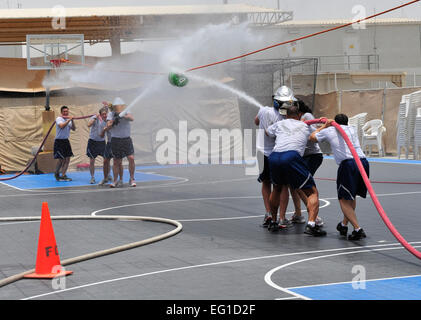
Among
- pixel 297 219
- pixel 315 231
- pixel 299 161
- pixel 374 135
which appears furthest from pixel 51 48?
pixel 315 231

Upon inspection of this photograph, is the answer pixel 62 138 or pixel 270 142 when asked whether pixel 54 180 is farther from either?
pixel 270 142

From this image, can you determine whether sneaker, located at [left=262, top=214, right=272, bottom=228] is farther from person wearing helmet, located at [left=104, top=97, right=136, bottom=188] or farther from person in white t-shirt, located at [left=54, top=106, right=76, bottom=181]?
person in white t-shirt, located at [left=54, top=106, right=76, bottom=181]

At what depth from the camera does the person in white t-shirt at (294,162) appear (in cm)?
916

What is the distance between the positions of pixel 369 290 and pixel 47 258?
10.3 ft

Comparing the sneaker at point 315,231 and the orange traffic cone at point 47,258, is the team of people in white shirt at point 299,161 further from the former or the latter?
the orange traffic cone at point 47,258

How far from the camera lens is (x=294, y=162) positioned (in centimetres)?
920

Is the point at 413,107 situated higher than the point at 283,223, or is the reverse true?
the point at 413,107

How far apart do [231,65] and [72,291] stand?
71.9 feet

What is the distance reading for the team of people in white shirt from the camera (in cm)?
888

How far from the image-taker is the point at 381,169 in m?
19.8

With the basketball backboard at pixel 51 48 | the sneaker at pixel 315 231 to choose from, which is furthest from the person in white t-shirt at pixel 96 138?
the sneaker at pixel 315 231

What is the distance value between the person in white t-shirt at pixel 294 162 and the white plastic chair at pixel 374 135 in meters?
16.1
